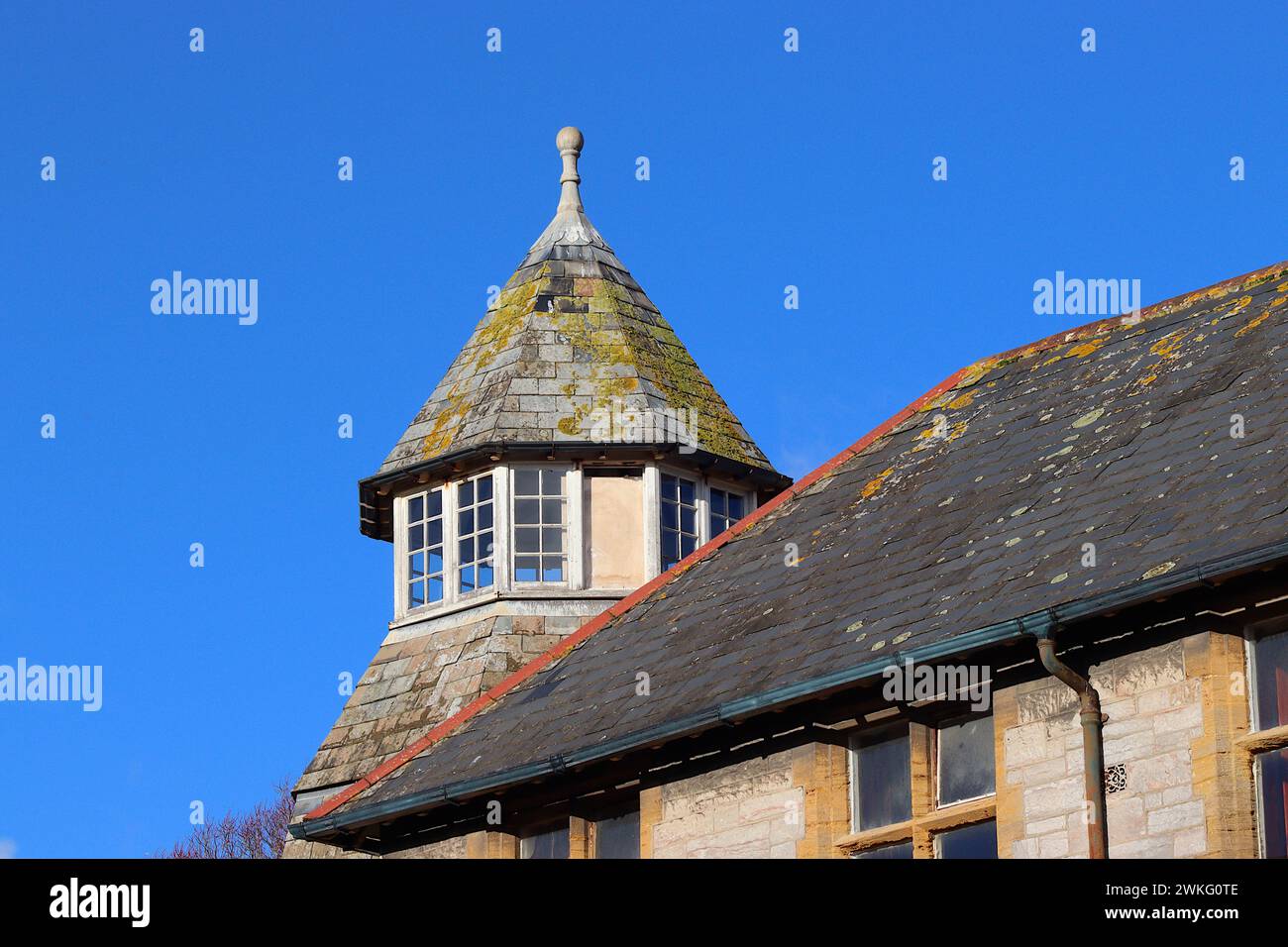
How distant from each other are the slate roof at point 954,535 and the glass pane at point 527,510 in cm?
668

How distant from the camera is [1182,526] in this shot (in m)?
14.5

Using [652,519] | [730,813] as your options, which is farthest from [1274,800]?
[652,519]

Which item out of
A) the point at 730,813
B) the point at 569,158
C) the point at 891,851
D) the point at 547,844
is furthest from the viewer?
the point at 569,158

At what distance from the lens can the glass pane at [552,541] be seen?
2648cm

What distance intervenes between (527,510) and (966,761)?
12201mm

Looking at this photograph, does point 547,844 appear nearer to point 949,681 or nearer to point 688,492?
point 949,681

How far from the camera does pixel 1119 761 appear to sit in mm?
13898

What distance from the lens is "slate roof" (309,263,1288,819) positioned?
15.0 meters
